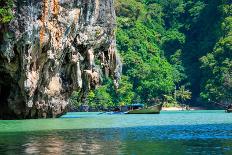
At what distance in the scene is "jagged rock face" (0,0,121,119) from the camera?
1757 inches

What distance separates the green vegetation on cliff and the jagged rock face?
51.1 m

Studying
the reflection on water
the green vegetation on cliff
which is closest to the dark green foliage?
the reflection on water

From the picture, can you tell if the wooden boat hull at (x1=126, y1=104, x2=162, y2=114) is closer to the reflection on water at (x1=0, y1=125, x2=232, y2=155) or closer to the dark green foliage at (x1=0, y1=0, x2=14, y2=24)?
the dark green foliage at (x1=0, y1=0, x2=14, y2=24)

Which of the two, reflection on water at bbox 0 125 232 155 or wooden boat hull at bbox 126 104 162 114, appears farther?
wooden boat hull at bbox 126 104 162 114

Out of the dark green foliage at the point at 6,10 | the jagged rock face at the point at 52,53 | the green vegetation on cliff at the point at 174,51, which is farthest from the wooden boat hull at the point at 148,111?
the dark green foliage at the point at 6,10

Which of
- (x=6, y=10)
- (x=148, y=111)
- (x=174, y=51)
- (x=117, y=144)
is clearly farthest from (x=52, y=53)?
(x=174, y=51)

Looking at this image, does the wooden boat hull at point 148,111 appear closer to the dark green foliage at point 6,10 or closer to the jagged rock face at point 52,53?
the jagged rock face at point 52,53

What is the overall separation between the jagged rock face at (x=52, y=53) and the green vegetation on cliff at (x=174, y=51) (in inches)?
2010

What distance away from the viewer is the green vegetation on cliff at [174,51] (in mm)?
109000

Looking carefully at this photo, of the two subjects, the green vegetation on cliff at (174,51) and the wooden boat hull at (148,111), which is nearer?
the wooden boat hull at (148,111)

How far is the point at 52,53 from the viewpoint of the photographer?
47406 mm

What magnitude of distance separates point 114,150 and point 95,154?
1.36 meters

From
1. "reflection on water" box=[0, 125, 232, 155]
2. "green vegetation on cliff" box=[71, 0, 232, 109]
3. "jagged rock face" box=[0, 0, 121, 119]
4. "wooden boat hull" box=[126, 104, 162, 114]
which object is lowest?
"reflection on water" box=[0, 125, 232, 155]

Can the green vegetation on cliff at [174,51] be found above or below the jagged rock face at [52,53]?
above
